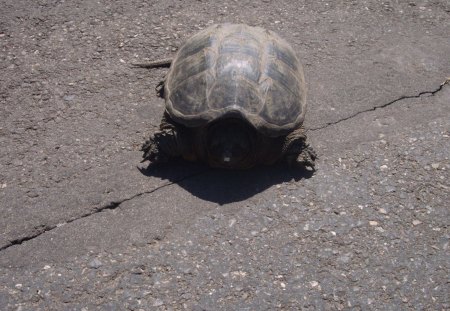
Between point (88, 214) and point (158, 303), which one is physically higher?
point (88, 214)

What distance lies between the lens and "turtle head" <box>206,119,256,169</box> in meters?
3.72

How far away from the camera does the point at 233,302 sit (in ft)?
10.5

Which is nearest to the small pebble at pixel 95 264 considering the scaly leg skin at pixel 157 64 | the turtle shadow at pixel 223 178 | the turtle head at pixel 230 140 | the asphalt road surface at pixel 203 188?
the asphalt road surface at pixel 203 188

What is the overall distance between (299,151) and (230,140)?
557 mm

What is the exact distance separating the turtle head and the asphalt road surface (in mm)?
253

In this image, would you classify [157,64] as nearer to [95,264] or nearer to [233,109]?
[233,109]

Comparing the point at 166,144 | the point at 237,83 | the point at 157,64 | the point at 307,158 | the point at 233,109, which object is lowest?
the point at 307,158

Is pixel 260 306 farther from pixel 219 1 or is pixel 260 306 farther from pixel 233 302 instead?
pixel 219 1

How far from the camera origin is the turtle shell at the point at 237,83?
3.69 metres

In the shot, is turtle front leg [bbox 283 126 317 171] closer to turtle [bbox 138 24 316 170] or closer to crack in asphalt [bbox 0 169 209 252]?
turtle [bbox 138 24 316 170]

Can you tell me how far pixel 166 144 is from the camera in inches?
154

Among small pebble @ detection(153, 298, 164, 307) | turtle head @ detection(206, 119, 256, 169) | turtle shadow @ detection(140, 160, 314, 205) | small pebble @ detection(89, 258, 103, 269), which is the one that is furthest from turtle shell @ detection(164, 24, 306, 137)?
small pebble @ detection(153, 298, 164, 307)

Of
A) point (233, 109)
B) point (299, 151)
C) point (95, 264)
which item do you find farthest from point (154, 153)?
point (299, 151)

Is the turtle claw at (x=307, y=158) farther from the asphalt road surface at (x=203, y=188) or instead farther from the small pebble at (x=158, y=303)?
the small pebble at (x=158, y=303)
